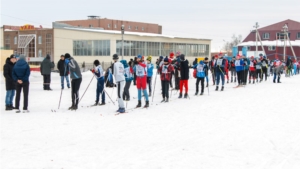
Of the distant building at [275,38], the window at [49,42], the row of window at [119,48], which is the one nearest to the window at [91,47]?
the row of window at [119,48]

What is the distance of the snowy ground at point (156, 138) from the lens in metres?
6.57

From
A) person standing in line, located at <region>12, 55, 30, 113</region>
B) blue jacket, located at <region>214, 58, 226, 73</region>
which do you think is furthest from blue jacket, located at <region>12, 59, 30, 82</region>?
blue jacket, located at <region>214, 58, 226, 73</region>

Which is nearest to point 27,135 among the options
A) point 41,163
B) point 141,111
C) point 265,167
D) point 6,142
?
point 6,142

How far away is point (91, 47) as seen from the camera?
213 ft

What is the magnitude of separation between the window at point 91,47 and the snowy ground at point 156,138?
51707 mm

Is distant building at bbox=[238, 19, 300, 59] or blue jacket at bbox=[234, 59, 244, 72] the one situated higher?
distant building at bbox=[238, 19, 300, 59]

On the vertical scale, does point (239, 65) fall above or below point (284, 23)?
below

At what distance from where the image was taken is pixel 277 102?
14.4 meters

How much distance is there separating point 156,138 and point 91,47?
58013 millimetres

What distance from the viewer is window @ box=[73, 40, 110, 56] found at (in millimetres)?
64562

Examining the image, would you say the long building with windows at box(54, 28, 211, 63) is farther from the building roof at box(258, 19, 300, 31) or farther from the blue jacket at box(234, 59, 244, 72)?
the blue jacket at box(234, 59, 244, 72)

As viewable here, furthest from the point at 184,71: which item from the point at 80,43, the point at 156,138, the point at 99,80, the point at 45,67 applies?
the point at 80,43

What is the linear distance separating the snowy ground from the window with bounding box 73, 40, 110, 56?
5171cm

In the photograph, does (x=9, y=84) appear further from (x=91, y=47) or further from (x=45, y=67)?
(x=91, y=47)
